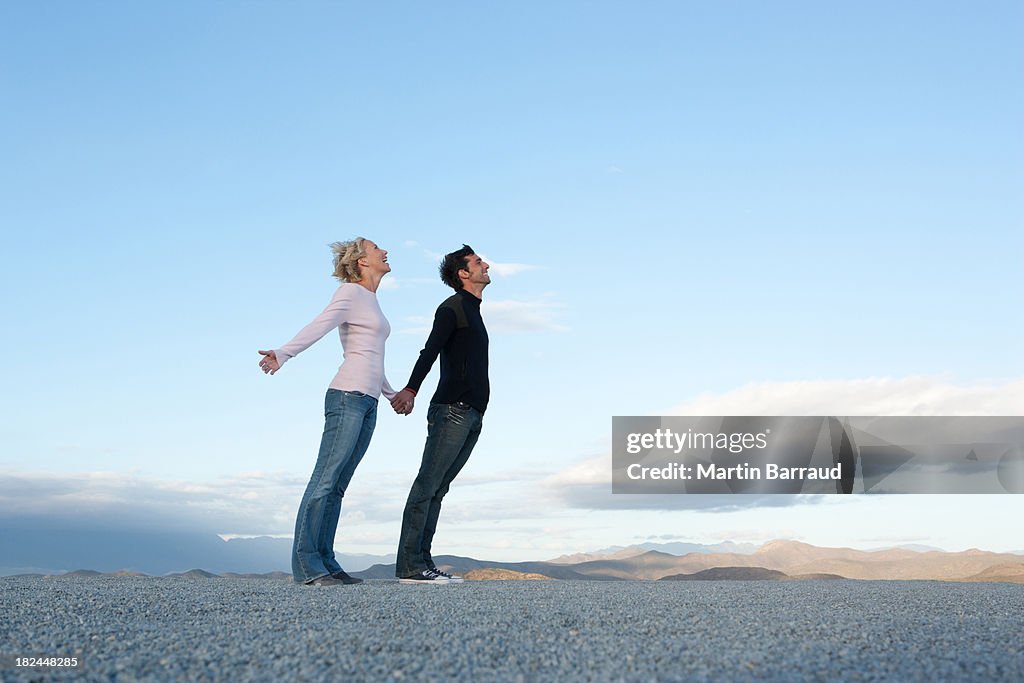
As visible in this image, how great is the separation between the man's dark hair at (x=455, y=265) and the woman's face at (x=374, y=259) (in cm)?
64

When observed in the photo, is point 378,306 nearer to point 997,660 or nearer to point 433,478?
point 433,478

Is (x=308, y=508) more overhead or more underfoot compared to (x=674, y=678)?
more overhead

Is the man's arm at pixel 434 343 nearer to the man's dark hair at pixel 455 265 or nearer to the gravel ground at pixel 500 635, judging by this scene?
the man's dark hair at pixel 455 265

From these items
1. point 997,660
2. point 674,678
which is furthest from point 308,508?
point 997,660

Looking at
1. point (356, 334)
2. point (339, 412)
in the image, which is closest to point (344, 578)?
point (339, 412)

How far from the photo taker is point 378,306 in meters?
6.67

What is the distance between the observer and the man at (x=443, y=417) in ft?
22.1

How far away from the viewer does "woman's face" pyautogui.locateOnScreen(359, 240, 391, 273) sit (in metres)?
6.77

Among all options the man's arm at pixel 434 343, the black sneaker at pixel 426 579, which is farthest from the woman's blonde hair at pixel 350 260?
the black sneaker at pixel 426 579

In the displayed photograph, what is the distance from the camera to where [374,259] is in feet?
22.3

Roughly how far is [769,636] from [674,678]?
40.6 inches

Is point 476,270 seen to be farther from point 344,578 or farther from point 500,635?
point 500,635

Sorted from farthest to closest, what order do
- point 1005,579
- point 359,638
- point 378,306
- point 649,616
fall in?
point 1005,579 < point 378,306 < point 649,616 < point 359,638

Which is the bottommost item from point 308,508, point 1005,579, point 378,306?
point 1005,579
